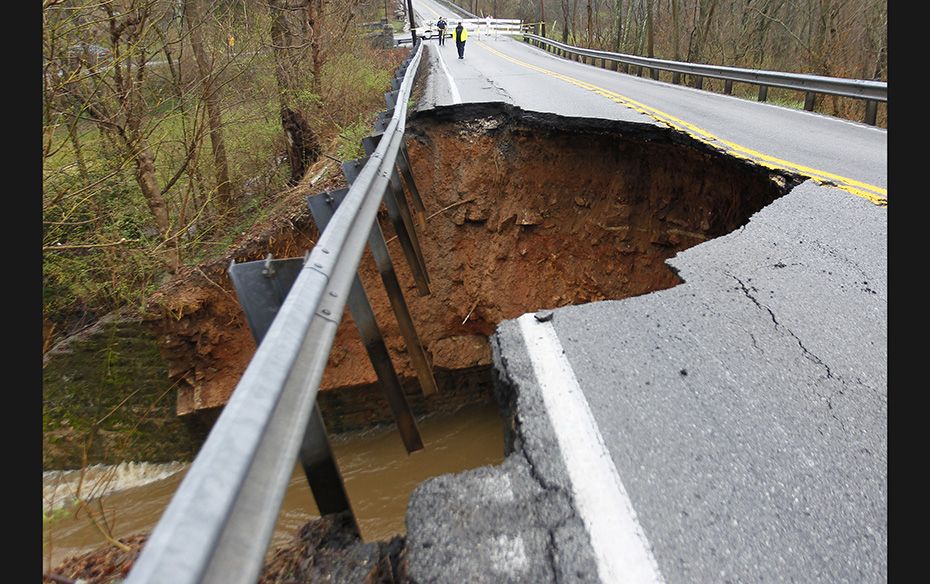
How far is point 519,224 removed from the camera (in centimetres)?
988

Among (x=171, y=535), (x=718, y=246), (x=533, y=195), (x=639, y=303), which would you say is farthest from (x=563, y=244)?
(x=171, y=535)

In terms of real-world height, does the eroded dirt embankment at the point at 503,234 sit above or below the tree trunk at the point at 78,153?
below

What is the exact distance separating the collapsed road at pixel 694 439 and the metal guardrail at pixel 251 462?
A: 689 mm

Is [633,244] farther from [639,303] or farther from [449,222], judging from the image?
[639,303]

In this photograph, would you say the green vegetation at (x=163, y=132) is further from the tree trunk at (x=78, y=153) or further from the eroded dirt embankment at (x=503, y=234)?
the eroded dirt embankment at (x=503, y=234)

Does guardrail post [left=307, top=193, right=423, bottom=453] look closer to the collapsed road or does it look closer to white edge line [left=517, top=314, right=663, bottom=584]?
the collapsed road

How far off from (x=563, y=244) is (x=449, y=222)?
7.70 ft

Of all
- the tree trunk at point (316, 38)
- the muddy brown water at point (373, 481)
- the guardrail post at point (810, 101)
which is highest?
the tree trunk at point (316, 38)

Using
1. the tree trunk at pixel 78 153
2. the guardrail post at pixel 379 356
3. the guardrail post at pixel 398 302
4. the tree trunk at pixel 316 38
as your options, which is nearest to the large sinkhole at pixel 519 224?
the tree trunk at pixel 78 153

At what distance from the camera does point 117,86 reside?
792 cm

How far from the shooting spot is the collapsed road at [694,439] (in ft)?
5.54

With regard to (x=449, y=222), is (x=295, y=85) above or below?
above

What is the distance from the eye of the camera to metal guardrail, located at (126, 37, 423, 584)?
2.89 ft

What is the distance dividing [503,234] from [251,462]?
8.98m
